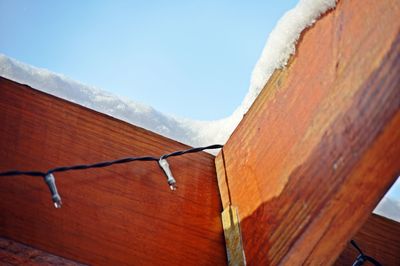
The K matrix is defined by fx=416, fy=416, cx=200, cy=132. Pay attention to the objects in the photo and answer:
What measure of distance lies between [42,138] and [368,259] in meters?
0.61

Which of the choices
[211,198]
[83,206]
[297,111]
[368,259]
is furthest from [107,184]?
[368,259]

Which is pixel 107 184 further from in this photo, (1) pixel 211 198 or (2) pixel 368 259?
(2) pixel 368 259

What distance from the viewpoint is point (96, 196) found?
0.62 m

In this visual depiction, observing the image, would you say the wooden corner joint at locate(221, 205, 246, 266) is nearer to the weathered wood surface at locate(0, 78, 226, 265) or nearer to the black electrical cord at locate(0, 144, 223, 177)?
the weathered wood surface at locate(0, 78, 226, 265)

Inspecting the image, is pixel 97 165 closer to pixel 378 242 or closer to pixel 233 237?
pixel 233 237

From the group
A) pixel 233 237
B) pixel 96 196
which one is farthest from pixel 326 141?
pixel 96 196

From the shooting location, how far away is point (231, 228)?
68 cm

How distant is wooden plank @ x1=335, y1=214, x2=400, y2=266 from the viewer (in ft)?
2.59

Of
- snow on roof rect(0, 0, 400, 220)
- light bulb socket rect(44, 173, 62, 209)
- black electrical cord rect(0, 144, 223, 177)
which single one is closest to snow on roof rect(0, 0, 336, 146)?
snow on roof rect(0, 0, 400, 220)

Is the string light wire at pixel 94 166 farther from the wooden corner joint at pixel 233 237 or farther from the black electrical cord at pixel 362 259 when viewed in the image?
the black electrical cord at pixel 362 259

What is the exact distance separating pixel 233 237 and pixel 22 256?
313mm

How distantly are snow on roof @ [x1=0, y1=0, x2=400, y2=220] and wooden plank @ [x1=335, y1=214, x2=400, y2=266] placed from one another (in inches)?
11.9

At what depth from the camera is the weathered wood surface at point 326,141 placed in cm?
48

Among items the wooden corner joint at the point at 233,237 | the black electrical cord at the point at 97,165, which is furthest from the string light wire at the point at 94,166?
the wooden corner joint at the point at 233,237
